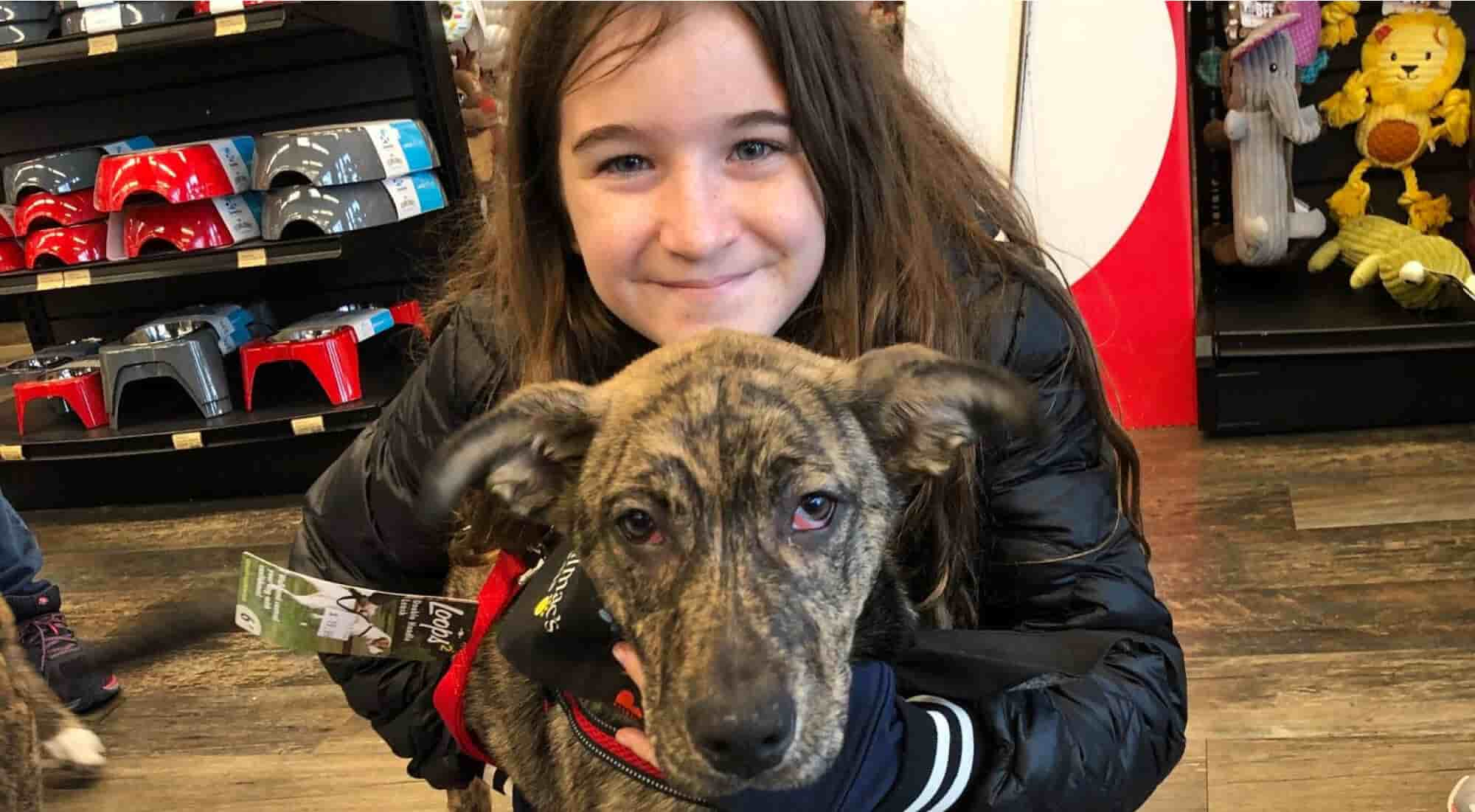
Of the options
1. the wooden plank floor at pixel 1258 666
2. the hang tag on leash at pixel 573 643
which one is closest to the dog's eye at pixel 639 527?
the hang tag on leash at pixel 573 643

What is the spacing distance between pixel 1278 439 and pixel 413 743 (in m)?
3.29

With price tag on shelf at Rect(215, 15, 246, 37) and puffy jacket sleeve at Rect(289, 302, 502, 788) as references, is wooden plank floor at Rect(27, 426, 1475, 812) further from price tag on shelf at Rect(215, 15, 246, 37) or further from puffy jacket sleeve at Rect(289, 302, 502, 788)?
price tag on shelf at Rect(215, 15, 246, 37)

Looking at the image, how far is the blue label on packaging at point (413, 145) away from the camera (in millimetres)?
4251

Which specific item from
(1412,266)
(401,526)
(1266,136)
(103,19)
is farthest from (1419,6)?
(103,19)

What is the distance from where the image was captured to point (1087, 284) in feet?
13.1

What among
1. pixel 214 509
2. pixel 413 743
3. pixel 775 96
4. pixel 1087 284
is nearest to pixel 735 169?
pixel 775 96

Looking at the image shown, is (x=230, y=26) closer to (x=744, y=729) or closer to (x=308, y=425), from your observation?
(x=308, y=425)

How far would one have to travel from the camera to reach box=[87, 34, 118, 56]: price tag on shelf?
4102 mm

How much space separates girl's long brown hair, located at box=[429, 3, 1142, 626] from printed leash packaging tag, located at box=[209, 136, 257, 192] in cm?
293

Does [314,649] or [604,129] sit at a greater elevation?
[604,129]

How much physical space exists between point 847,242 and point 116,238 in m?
3.96

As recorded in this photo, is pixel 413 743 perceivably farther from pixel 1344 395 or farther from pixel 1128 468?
pixel 1344 395

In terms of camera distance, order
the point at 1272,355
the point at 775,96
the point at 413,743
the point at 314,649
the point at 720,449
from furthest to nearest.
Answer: the point at 1272,355
the point at 413,743
the point at 314,649
the point at 775,96
the point at 720,449

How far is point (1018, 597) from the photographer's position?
1556 mm
